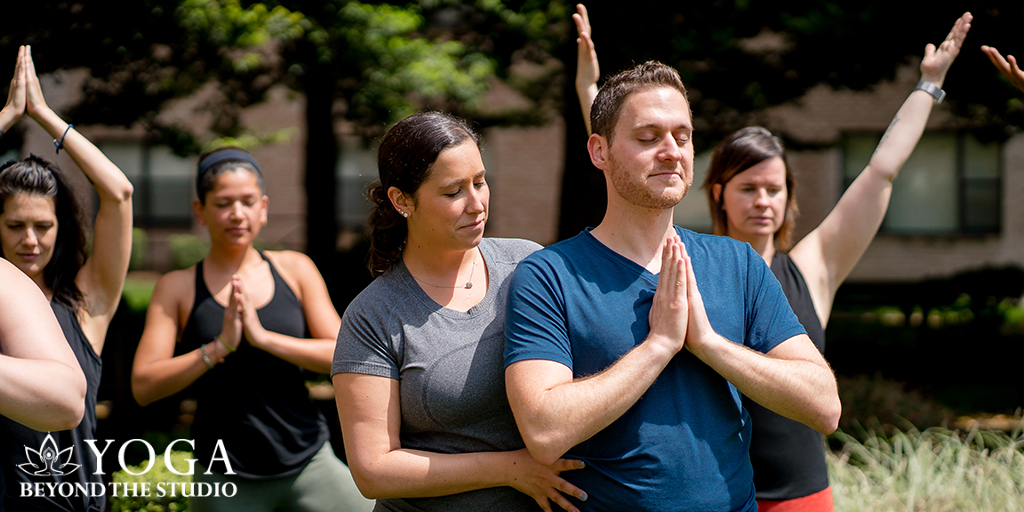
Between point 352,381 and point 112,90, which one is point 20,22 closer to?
point 112,90

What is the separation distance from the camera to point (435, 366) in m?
2.22

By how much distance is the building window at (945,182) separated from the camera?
56.6ft

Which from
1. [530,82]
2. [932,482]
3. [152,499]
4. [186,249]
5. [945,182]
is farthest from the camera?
[186,249]

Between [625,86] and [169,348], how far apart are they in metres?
2.28

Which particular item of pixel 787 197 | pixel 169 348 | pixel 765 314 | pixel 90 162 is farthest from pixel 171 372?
pixel 787 197

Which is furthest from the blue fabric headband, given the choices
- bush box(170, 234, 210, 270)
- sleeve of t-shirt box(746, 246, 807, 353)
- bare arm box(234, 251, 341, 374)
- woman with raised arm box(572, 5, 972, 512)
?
bush box(170, 234, 210, 270)

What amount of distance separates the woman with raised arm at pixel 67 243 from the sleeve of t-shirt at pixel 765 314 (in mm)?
2263

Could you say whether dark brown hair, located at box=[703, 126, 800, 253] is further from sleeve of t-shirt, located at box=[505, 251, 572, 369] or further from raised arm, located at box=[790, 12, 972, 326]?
sleeve of t-shirt, located at box=[505, 251, 572, 369]

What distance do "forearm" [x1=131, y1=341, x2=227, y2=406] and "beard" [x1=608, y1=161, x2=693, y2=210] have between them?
190cm

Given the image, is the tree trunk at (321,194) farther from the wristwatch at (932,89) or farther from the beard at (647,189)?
the beard at (647,189)

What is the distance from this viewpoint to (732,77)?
27.2ft

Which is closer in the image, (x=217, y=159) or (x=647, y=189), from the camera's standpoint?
(x=647, y=189)

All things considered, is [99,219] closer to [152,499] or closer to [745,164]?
[152,499]

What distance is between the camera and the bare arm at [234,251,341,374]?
3.23 metres
